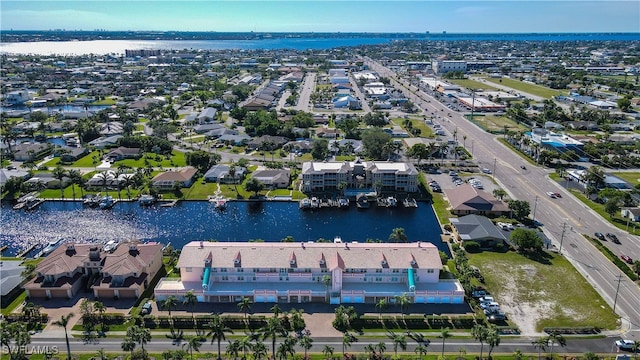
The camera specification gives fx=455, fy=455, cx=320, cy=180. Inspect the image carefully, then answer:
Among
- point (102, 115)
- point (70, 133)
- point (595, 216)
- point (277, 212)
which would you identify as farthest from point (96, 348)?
point (102, 115)

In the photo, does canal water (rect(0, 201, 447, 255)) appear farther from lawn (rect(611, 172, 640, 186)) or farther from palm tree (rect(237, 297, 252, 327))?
lawn (rect(611, 172, 640, 186))

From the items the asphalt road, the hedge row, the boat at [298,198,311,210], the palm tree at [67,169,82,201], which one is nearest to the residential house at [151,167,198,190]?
the palm tree at [67,169,82,201]

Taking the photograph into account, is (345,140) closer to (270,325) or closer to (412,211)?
(412,211)

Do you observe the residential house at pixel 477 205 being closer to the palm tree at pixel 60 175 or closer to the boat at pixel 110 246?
the boat at pixel 110 246

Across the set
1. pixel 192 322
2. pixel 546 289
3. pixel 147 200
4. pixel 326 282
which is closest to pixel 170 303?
pixel 192 322

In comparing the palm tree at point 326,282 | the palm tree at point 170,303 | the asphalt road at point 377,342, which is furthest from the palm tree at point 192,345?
the palm tree at point 326,282

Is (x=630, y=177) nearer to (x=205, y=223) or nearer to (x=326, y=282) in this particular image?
(x=326, y=282)
